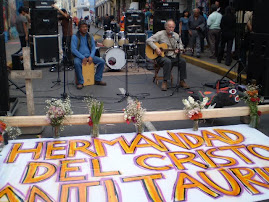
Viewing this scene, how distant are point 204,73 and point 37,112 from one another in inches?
241

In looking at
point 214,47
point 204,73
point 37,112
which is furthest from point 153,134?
point 214,47

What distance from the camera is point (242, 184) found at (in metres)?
3.55

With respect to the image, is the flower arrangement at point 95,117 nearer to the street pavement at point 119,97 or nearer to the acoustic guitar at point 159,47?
the street pavement at point 119,97

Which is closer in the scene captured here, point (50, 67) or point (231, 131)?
point (231, 131)

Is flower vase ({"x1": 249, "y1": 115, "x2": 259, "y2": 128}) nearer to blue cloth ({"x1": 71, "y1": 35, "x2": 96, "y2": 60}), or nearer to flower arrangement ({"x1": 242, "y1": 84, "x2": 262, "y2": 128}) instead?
flower arrangement ({"x1": 242, "y1": 84, "x2": 262, "y2": 128})

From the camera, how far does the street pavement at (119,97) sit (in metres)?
5.41

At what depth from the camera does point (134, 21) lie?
42.2 ft

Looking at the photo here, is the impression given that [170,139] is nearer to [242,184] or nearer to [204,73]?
[242,184]

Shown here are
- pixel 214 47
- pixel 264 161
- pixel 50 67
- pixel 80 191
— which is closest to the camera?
pixel 80 191

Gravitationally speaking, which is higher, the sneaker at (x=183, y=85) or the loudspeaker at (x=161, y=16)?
the loudspeaker at (x=161, y=16)

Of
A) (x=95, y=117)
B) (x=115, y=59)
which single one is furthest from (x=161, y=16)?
(x=95, y=117)

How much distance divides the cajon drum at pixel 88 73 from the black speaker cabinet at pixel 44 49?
3373 millimetres

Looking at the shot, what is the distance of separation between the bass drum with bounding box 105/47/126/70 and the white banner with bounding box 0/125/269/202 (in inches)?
228

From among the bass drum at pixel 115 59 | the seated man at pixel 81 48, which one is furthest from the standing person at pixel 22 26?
the seated man at pixel 81 48
